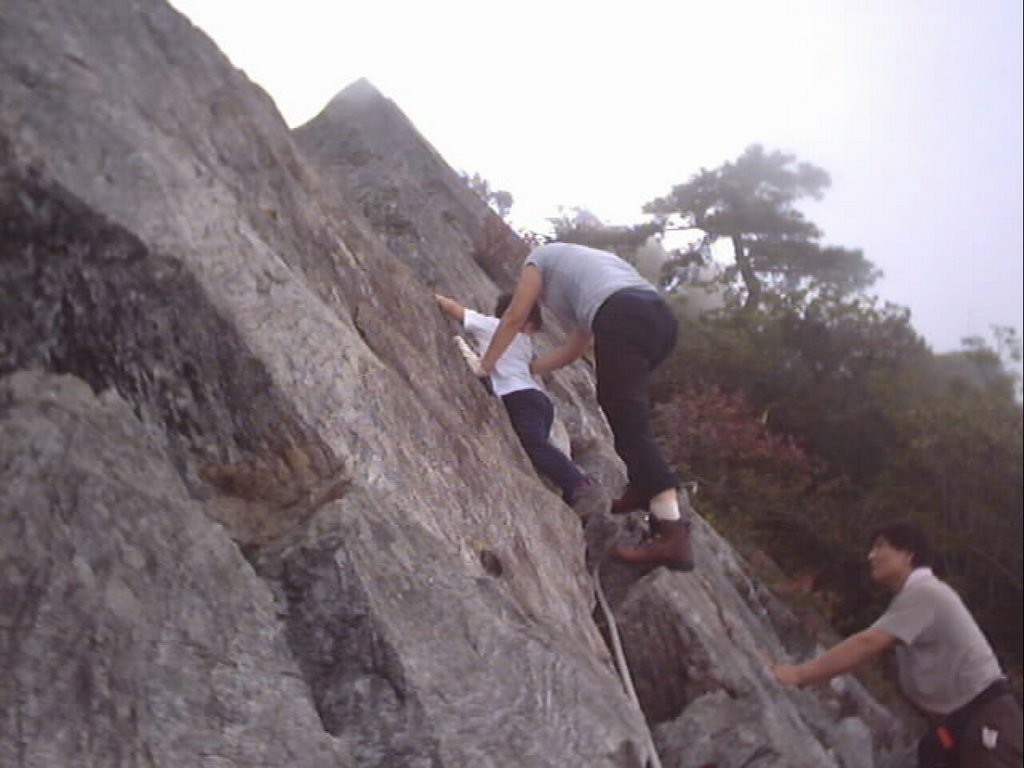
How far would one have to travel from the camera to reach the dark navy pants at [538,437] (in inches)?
250

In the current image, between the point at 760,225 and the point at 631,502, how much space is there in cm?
2297

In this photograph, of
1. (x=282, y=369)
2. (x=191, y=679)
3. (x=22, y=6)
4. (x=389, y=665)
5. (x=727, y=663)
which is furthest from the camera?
(x=727, y=663)

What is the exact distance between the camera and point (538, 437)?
6414 mm

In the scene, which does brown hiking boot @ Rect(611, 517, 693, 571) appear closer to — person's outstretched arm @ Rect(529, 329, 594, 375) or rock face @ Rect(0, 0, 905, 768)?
rock face @ Rect(0, 0, 905, 768)

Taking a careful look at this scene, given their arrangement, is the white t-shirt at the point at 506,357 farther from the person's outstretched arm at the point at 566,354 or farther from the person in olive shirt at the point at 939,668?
the person in olive shirt at the point at 939,668

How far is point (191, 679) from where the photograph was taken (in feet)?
10.6

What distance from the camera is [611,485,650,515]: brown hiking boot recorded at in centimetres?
595

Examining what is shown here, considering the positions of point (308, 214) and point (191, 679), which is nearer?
point (191, 679)

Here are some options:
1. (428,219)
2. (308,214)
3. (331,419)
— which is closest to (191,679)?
(331,419)

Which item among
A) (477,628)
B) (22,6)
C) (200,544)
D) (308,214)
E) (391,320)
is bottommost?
(477,628)

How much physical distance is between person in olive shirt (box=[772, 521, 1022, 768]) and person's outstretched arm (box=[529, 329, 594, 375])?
85.0 inches

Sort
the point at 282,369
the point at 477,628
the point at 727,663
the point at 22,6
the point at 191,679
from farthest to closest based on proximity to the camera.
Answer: the point at 727,663 < the point at 22,6 < the point at 282,369 < the point at 477,628 < the point at 191,679

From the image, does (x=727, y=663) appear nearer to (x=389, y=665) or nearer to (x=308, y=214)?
(x=389, y=665)

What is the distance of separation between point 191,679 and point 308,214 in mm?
3198
